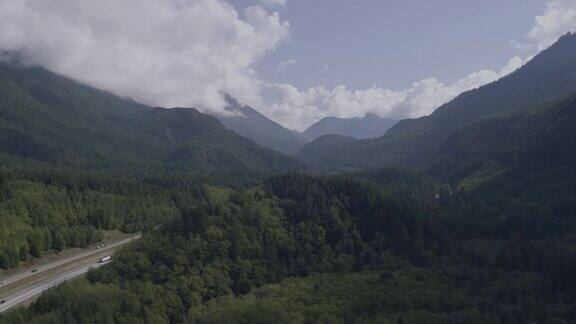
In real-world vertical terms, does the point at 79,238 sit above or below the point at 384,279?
above

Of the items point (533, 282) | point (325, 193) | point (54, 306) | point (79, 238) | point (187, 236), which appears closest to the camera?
point (54, 306)

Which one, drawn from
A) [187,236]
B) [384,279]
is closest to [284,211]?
[187,236]

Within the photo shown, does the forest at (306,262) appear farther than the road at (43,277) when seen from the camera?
No

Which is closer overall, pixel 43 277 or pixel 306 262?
pixel 43 277

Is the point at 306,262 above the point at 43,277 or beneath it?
beneath

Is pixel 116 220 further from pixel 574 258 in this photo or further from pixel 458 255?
pixel 574 258

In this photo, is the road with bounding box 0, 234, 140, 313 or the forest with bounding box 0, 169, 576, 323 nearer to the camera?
the forest with bounding box 0, 169, 576, 323

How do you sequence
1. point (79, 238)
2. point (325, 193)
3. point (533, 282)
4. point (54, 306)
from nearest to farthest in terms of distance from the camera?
point (54, 306) < point (533, 282) < point (79, 238) < point (325, 193)

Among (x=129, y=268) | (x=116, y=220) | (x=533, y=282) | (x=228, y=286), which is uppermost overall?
(x=116, y=220)
